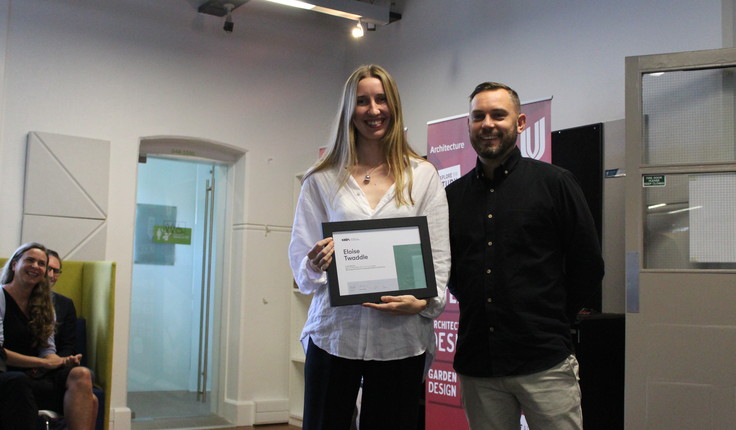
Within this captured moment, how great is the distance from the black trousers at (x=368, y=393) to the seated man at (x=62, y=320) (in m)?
3.03

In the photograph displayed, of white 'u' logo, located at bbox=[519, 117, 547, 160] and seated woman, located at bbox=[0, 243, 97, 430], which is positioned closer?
white 'u' logo, located at bbox=[519, 117, 547, 160]

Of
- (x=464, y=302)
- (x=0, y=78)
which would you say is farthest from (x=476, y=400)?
(x=0, y=78)

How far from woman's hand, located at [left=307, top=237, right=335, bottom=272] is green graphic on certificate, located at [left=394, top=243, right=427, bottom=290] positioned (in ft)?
0.57

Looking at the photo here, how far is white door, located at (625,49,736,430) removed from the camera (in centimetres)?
340

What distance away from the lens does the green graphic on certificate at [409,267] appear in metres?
1.92

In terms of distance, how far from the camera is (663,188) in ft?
11.7

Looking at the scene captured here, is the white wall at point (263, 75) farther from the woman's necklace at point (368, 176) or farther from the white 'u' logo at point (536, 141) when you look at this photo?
the woman's necklace at point (368, 176)

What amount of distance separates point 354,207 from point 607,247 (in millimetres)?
2867

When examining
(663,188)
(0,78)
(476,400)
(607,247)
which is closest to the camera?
(476,400)

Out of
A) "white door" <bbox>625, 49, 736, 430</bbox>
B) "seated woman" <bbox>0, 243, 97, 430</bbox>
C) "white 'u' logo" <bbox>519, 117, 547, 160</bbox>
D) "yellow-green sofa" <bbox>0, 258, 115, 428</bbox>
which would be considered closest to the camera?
"white door" <bbox>625, 49, 736, 430</bbox>

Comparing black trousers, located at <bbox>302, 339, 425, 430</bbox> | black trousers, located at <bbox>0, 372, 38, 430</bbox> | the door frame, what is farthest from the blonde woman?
the door frame

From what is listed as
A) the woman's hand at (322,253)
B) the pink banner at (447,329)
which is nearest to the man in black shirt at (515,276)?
the woman's hand at (322,253)

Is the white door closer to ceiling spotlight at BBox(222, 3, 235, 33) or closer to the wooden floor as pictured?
the wooden floor

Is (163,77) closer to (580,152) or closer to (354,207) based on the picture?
(580,152)
